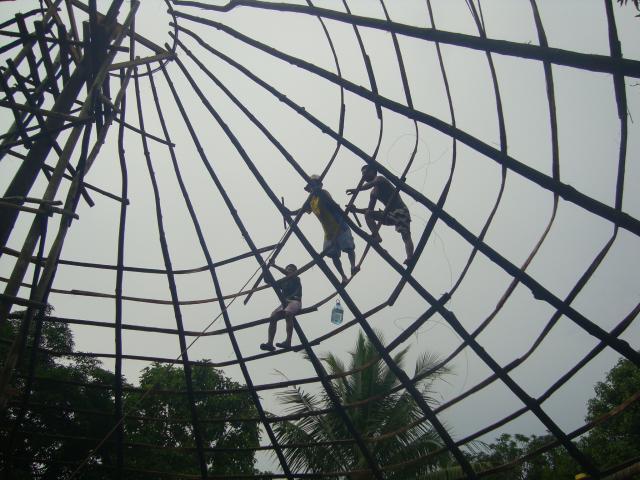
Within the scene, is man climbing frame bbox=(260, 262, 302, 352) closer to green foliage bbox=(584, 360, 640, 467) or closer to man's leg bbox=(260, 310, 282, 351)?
man's leg bbox=(260, 310, 282, 351)

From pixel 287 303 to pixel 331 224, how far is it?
4.11ft

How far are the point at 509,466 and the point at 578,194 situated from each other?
94.8 inches

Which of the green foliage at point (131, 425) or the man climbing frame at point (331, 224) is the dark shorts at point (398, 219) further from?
the green foliage at point (131, 425)

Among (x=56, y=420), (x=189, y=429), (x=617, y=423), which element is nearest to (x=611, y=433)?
(x=617, y=423)

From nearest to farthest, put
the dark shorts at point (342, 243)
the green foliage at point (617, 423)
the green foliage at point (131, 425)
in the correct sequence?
1. the dark shorts at point (342, 243)
2. the green foliage at point (131, 425)
3. the green foliage at point (617, 423)

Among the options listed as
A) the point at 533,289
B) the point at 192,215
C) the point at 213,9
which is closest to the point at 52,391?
the point at 192,215

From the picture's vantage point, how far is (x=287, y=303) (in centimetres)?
634

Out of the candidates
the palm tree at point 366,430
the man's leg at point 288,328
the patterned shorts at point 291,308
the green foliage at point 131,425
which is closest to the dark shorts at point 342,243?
the patterned shorts at point 291,308

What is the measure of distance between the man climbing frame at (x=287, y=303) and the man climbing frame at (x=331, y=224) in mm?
612

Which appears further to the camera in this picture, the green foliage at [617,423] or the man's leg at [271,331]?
the green foliage at [617,423]

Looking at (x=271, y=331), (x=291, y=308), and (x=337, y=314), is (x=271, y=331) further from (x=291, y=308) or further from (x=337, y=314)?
(x=337, y=314)

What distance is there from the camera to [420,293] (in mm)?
→ 4746

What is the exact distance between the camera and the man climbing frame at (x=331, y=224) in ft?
19.5

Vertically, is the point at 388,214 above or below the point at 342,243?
below
